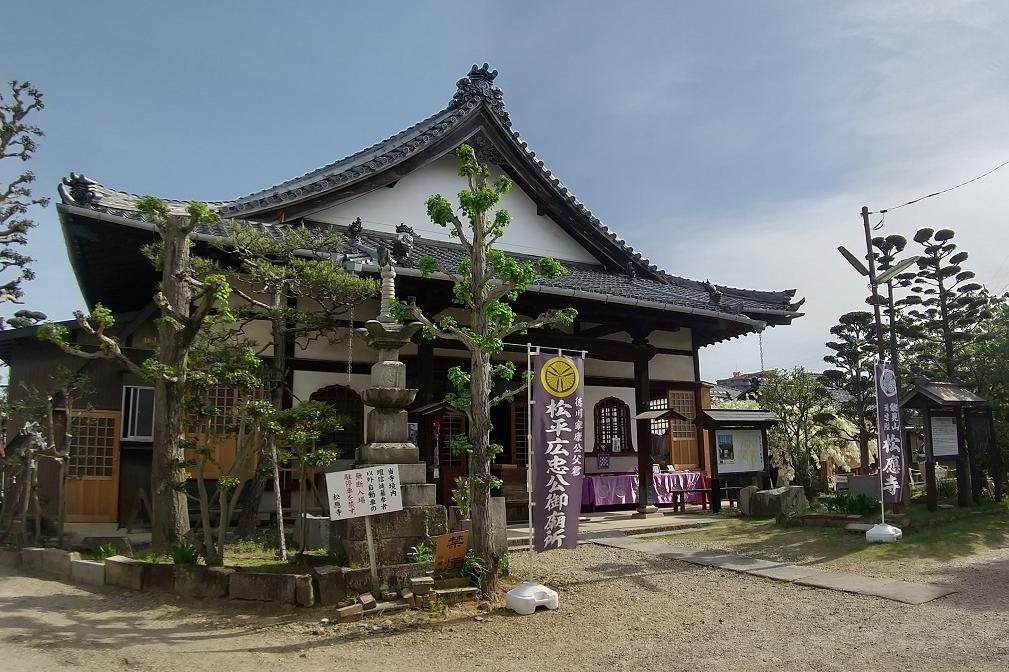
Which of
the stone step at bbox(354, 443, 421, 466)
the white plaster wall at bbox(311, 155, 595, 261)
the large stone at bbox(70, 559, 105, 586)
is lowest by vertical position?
the large stone at bbox(70, 559, 105, 586)

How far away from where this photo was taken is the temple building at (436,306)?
1179 cm

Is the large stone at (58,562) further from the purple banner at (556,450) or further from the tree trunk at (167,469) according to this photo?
the purple banner at (556,450)

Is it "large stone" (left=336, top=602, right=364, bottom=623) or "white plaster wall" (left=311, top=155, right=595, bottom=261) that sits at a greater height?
"white plaster wall" (left=311, top=155, right=595, bottom=261)

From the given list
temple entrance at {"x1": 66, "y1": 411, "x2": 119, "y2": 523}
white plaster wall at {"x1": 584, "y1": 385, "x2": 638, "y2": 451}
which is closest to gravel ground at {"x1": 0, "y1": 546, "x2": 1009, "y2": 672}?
temple entrance at {"x1": 66, "y1": 411, "x2": 119, "y2": 523}

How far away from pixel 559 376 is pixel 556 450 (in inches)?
32.6

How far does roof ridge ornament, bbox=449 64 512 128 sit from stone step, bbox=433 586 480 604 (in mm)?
11181

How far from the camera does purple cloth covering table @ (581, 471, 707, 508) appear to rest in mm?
14586

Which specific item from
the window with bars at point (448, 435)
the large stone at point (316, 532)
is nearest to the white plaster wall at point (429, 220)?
the window with bars at point (448, 435)

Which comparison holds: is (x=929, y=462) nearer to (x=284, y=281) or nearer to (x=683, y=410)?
(x=683, y=410)

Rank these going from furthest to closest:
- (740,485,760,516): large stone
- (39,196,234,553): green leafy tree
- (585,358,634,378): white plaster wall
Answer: (585,358,634,378): white plaster wall
(740,485,760,516): large stone
(39,196,234,553): green leafy tree

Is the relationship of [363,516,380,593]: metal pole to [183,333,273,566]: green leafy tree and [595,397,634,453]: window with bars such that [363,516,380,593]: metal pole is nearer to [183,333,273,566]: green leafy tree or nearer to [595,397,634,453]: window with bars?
[183,333,273,566]: green leafy tree

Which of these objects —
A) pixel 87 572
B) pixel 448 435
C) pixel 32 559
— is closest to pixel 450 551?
pixel 87 572

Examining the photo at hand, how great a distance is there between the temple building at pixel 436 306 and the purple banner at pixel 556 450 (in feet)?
12.7

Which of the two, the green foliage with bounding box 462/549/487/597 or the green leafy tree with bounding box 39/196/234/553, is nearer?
the green foliage with bounding box 462/549/487/597
